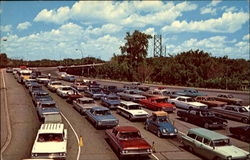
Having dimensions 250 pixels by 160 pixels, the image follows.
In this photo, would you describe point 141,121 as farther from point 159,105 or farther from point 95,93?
point 95,93

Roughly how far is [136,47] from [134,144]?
8532 centimetres

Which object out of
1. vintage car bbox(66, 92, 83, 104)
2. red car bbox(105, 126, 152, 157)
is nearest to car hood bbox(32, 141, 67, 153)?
red car bbox(105, 126, 152, 157)

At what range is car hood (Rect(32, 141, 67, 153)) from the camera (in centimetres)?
Result: 1384

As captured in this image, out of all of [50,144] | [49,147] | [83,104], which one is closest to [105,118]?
[83,104]

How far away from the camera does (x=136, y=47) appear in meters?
98.8

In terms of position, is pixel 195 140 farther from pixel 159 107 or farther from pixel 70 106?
pixel 70 106

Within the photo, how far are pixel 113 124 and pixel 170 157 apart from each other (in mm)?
6434

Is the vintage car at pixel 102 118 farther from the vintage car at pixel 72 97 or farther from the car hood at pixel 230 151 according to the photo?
the vintage car at pixel 72 97

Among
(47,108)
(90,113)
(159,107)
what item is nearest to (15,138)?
(47,108)

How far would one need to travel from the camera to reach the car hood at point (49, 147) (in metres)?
13.8

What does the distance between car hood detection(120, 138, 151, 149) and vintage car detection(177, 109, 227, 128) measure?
930cm

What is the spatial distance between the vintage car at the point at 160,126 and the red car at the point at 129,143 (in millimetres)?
4292

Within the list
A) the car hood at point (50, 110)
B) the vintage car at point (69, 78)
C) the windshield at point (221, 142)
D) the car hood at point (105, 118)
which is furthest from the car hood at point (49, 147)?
the vintage car at point (69, 78)

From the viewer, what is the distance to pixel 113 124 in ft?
69.5
